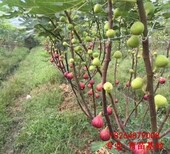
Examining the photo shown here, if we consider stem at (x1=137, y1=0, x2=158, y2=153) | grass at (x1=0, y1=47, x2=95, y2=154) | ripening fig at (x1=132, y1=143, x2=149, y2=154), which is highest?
stem at (x1=137, y1=0, x2=158, y2=153)

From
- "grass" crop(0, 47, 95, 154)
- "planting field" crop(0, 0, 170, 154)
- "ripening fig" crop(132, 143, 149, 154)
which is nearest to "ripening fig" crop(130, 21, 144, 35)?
"planting field" crop(0, 0, 170, 154)

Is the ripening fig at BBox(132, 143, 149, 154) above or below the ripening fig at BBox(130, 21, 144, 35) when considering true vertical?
below

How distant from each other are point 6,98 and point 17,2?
13.5ft

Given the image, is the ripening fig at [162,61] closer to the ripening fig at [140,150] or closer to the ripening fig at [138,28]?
the ripening fig at [138,28]

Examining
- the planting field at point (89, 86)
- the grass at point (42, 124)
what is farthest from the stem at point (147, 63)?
the grass at point (42, 124)

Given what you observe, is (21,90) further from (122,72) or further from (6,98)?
(122,72)

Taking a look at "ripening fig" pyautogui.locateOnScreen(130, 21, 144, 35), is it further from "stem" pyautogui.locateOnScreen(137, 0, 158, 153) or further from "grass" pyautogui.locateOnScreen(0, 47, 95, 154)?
"grass" pyautogui.locateOnScreen(0, 47, 95, 154)

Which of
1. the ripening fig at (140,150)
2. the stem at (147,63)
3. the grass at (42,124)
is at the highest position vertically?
the stem at (147,63)

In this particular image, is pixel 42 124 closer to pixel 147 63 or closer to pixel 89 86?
pixel 89 86

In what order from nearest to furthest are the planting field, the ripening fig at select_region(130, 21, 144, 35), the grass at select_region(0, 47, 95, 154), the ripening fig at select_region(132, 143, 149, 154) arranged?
the ripening fig at select_region(130, 21, 144, 35)
the planting field
the ripening fig at select_region(132, 143, 149, 154)
the grass at select_region(0, 47, 95, 154)

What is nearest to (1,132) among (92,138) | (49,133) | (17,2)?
(49,133)

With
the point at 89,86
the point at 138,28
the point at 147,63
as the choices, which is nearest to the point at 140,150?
the point at 147,63

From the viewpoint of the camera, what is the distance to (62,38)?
1713mm

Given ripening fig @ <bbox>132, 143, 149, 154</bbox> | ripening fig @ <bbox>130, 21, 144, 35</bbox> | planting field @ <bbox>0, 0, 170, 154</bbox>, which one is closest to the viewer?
ripening fig @ <bbox>130, 21, 144, 35</bbox>
